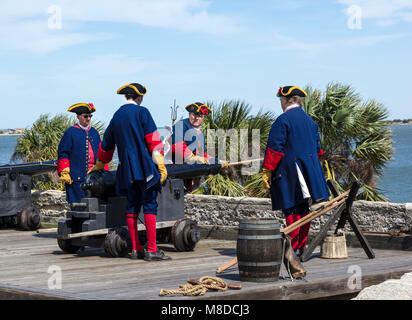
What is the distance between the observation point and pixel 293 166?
8.23 metres

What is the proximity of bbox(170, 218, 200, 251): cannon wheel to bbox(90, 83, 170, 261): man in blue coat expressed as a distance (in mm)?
597

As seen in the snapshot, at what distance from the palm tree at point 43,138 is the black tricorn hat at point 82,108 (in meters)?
7.88

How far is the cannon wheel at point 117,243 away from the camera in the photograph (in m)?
8.72

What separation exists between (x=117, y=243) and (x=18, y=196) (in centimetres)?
432

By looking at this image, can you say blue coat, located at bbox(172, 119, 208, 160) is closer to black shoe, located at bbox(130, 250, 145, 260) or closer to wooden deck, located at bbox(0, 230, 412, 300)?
Answer: wooden deck, located at bbox(0, 230, 412, 300)

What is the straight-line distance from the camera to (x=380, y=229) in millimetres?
9359

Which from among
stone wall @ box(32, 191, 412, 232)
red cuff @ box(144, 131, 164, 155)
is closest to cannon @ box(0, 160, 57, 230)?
stone wall @ box(32, 191, 412, 232)

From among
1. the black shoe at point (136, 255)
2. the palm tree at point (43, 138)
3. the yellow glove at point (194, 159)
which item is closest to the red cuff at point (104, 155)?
the black shoe at point (136, 255)

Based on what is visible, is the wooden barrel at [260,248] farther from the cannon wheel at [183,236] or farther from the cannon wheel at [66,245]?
the cannon wheel at [66,245]

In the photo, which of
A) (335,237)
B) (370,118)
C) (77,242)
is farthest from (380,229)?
(370,118)

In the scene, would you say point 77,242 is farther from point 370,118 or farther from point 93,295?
point 370,118

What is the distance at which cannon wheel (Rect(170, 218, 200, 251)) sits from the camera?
921 centimetres

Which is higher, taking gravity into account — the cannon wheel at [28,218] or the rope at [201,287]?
the cannon wheel at [28,218]

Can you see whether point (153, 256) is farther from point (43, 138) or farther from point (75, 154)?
point (43, 138)
